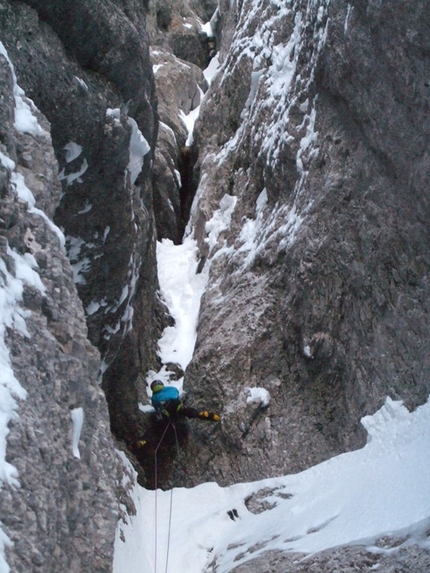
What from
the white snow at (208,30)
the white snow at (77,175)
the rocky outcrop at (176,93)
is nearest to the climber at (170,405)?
the white snow at (77,175)

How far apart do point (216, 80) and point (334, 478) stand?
573 inches

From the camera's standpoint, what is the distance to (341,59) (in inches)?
424

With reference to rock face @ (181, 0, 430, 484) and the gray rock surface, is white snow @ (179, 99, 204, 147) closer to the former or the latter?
rock face @ (181, 0, 430, 484)

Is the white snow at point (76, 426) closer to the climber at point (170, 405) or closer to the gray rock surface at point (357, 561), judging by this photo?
the gray rock surface at point (357, 561)

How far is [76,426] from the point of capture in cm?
603

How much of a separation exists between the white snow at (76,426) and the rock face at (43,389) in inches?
0.4

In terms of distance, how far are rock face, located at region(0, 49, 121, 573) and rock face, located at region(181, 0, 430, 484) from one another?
4.39 metres

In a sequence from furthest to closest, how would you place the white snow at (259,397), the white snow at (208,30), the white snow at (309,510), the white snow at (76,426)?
the white snow at (208,30) < the white snow at (259,397) < the white snow at (309,510) < the white snow at (76,426)

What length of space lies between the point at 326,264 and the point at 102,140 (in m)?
4.07

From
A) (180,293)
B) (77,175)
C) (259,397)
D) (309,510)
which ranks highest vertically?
(77,175)

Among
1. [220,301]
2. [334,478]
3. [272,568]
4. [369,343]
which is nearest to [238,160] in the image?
[220,301]

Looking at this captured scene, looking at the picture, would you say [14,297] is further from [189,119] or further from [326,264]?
[189,119]

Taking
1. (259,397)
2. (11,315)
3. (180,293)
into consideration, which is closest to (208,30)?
(180,293)

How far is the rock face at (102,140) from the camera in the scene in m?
8.91
